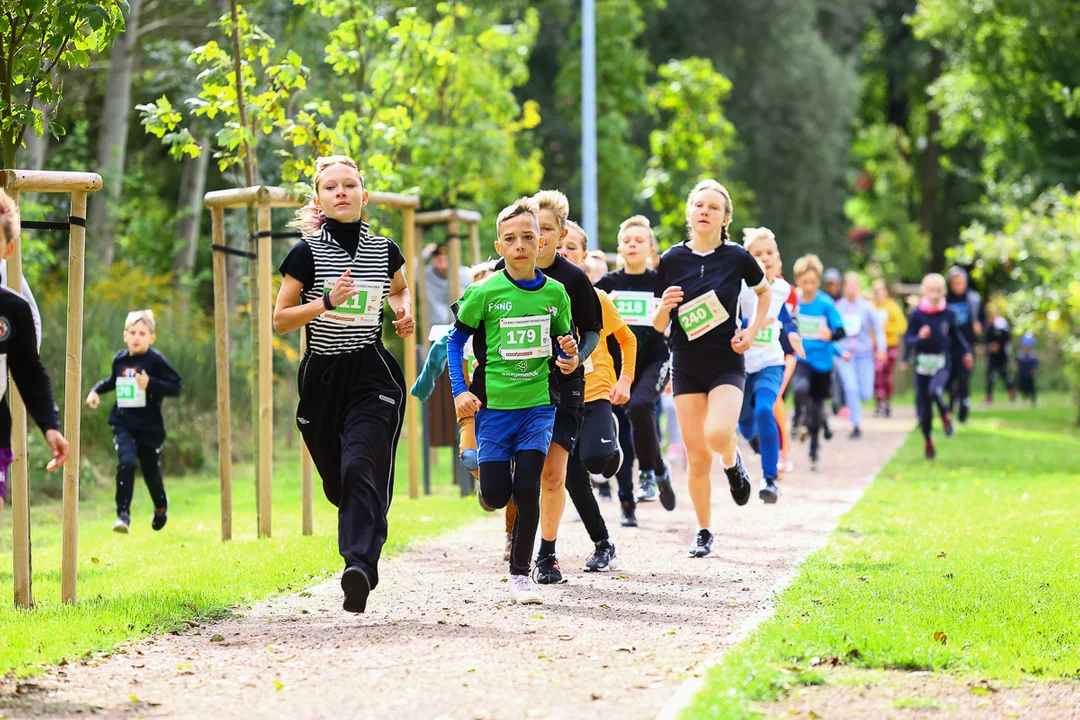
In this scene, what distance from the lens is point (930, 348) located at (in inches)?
666

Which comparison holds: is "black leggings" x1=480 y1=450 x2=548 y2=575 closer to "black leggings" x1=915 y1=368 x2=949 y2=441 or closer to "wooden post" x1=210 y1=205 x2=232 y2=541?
"wooden post" x1=210 y1=205 x2=232 y2=541

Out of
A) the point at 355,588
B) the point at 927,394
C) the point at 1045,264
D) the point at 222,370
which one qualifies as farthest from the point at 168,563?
the point at 1045,264

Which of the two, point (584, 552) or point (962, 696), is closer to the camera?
point (962, 696)

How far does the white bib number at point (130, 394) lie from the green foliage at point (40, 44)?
3322mm

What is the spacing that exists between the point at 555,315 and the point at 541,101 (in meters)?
25.7

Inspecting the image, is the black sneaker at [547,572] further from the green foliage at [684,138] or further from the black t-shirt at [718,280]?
the green foliage at [684,138]

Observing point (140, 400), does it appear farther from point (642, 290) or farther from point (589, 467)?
point (589, 467)

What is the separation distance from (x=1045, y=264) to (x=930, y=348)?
770 cm

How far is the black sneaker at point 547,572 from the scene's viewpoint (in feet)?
26.8

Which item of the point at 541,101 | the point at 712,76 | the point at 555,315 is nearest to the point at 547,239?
the point at 555,315

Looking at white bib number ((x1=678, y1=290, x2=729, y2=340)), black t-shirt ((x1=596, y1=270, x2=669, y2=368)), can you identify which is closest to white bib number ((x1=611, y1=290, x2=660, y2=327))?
black t-shirt ((x1=596, y1=270, x2=669, y2=368))

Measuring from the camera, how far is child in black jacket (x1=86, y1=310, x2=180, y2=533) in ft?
37.5

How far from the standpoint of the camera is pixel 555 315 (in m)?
7.61

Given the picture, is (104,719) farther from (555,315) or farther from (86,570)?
(86,570)
